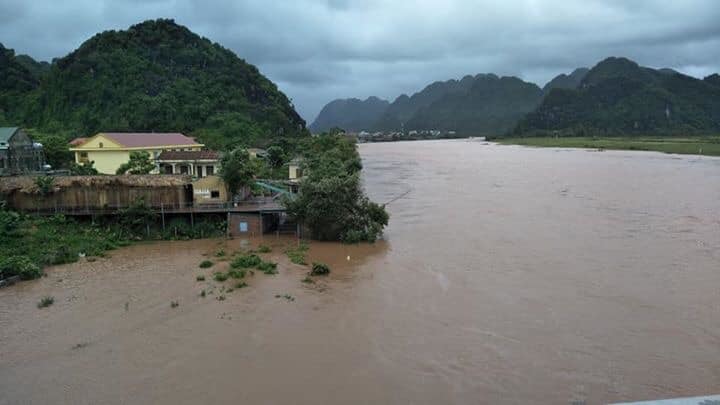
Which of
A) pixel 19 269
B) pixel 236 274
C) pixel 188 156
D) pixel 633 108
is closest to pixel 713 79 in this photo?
pixel 633 108

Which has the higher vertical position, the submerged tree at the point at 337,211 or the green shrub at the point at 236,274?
the submerged tree at the point at 337,211

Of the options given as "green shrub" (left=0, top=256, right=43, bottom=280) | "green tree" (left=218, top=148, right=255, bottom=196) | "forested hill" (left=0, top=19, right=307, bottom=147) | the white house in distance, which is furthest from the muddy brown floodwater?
"forested hill" (left=0, top=19, right=307, bottom=147)

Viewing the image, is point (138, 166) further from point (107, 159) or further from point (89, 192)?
point (89, 192)

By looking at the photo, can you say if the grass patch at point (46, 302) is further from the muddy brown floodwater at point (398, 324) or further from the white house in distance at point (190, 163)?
the white house in distance at point (190, 163)

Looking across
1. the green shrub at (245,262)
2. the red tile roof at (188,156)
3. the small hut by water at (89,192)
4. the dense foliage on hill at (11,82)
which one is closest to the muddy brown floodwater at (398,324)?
the green shrub at (245,262)

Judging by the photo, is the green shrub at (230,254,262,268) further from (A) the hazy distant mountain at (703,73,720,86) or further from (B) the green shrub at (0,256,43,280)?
(A) the hazy distant mountain at (703,73,720,86)

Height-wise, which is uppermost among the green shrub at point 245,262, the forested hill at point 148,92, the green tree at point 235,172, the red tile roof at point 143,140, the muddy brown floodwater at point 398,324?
the forested hill at point 148,92
